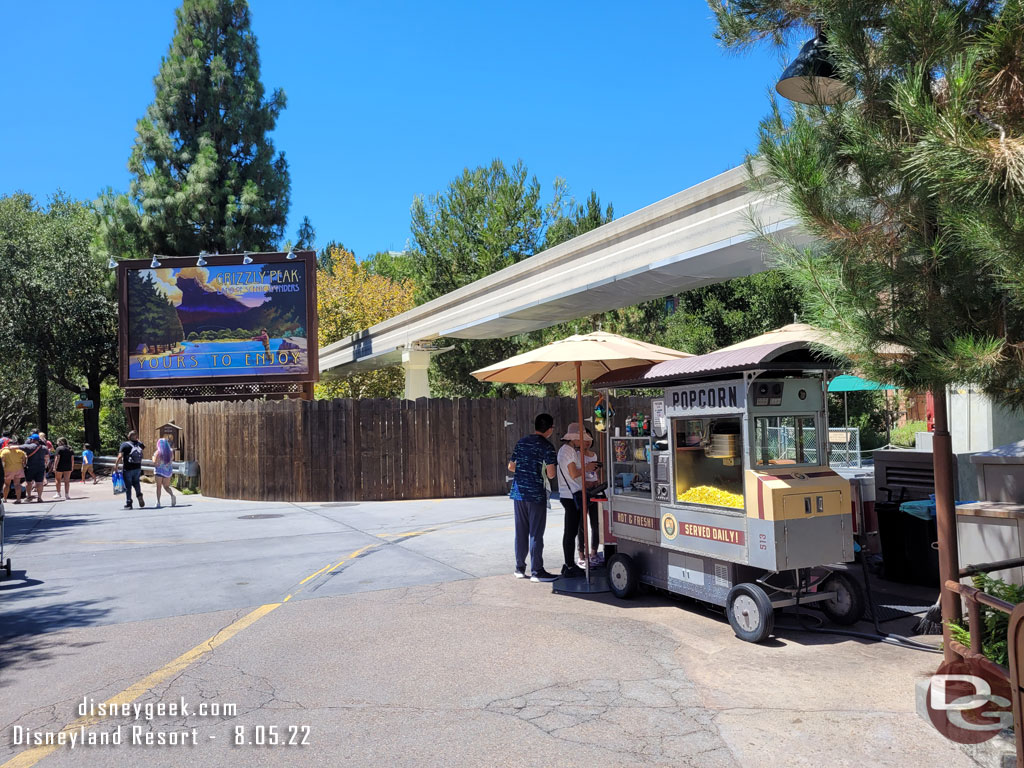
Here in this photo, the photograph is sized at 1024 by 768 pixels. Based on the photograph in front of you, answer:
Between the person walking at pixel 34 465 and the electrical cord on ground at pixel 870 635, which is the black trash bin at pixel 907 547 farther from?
the person walking at pixel 34 465

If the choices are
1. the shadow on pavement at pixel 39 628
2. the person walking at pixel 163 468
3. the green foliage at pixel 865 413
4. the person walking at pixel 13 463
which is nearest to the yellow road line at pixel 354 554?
the shadow on pavement at pixel 39 628

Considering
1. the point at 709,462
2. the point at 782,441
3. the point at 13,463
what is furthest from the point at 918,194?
the point at 13,463

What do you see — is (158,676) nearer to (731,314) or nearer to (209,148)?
(731,314)

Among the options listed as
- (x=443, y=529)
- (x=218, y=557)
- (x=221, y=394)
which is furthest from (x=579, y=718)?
(x=221, y=394)

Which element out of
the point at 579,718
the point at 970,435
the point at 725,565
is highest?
the point at 970,435

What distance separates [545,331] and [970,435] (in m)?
23.0

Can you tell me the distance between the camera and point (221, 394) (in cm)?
2567

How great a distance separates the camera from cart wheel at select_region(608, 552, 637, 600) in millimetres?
7902

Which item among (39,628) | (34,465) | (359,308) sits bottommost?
(39,628)

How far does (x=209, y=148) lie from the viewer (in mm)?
36062

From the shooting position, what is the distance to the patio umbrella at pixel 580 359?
8.11 m

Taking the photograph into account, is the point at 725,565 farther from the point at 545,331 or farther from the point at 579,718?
the point at 545,331

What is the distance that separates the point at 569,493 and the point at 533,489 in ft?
1.34

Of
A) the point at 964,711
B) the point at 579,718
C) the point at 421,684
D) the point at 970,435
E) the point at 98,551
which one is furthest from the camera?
the point at 98,551
